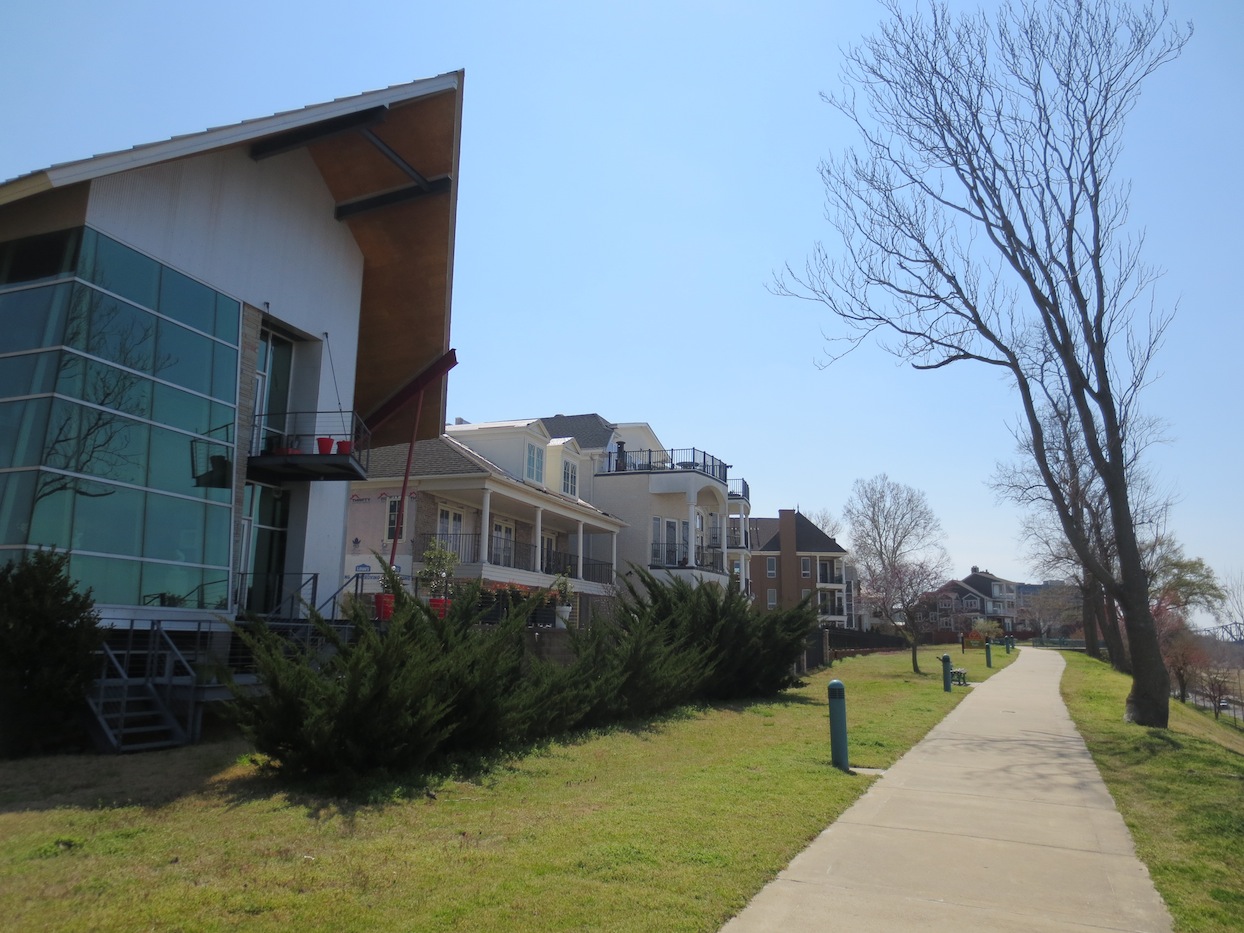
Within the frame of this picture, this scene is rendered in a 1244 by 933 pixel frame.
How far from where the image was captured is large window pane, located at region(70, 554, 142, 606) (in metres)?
12.0

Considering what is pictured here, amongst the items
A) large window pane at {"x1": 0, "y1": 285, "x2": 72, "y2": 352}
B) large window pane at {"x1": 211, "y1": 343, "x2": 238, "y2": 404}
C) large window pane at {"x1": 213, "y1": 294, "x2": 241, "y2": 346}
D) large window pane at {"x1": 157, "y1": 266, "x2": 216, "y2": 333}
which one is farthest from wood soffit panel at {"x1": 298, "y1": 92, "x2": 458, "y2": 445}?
large window pane at {"x1": 0, "y1": 285, "x2": 72, "y2": 352}

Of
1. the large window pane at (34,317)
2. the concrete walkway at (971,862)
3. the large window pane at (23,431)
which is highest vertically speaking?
the large window pane at (34,317)

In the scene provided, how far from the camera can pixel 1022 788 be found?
30.3 feet

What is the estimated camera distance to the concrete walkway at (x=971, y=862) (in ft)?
16.5

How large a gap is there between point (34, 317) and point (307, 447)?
5.68 meters

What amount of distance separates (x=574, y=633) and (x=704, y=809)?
20.9 feet

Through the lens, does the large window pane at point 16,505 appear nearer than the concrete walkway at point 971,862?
No

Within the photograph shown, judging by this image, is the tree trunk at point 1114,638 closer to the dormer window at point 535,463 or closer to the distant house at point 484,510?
the distant house at point 484,510

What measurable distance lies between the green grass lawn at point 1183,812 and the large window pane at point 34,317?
13175 millimetres

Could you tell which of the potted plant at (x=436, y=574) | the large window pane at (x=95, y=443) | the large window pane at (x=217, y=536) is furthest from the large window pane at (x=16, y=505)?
the potted plant at (x=436, y=574)

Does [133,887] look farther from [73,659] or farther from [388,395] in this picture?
[388,395]

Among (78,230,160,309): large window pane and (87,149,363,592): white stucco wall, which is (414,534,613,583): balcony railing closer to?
(87,149,363,592): white stucco wall

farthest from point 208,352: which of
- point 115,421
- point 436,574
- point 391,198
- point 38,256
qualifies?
point 436,574

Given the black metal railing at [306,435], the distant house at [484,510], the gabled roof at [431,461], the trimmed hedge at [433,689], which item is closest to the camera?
the trimmed hedge at [433,689]
